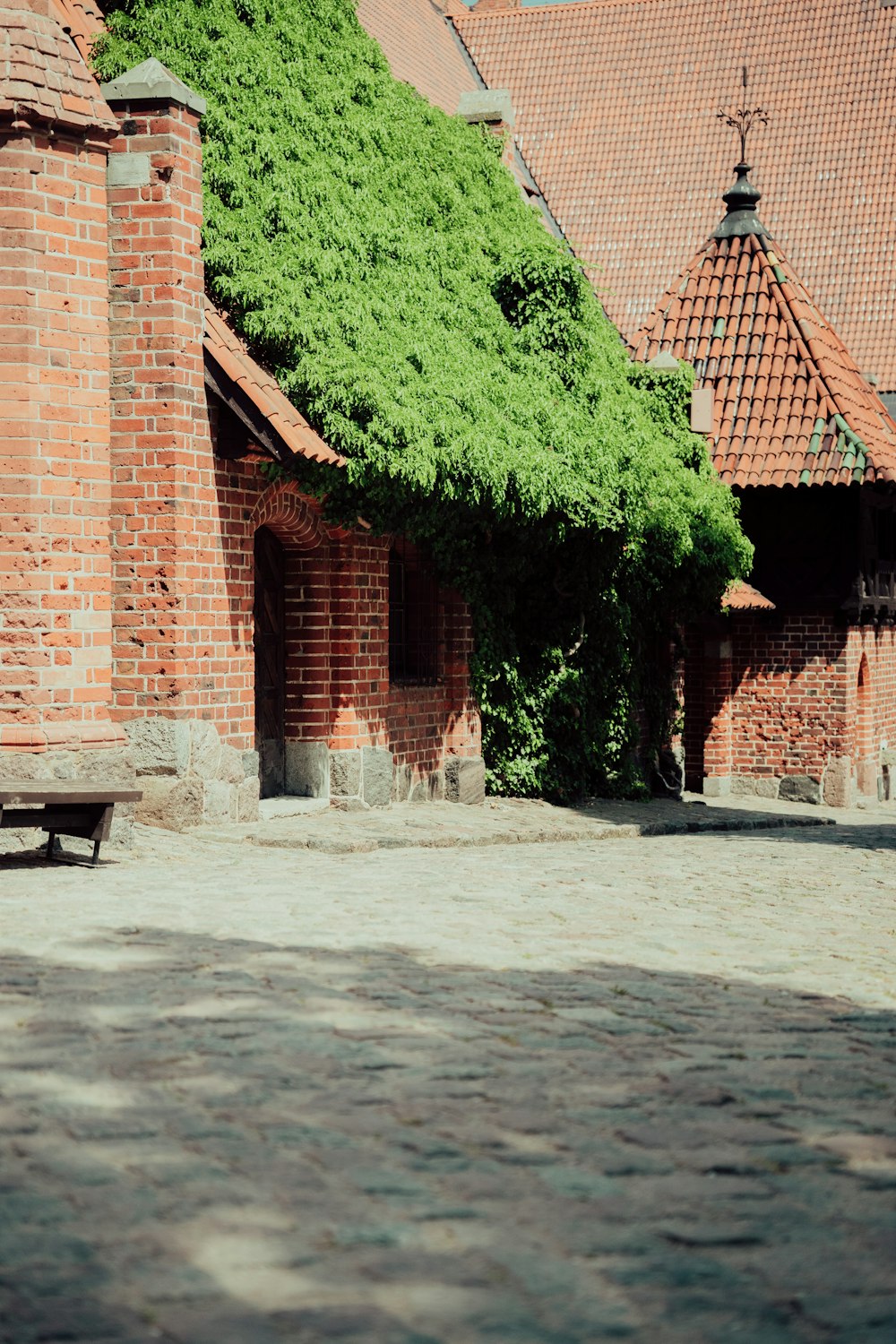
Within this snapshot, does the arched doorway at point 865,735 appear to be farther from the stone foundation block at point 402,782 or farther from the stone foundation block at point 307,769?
the stone foundation block at point 307,769

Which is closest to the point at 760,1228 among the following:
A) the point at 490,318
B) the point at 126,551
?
the point at 126,551

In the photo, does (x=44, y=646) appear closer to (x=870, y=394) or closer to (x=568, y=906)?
(x=568, y=906)

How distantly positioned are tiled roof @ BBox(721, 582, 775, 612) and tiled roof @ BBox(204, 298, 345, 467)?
418 inches

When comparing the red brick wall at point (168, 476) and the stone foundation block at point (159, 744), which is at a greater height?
the red brick wall at point (168, 476)

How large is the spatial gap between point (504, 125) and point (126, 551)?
9264 millimetres

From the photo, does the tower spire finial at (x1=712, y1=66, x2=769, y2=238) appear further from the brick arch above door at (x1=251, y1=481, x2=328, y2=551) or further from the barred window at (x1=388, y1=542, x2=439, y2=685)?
the brick arch above door at (x1=251, y1=481, x2=328, y2=551)

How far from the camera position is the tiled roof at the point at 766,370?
72.3ft

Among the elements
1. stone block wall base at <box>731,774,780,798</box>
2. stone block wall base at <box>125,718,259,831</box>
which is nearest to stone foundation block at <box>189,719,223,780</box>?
stone block wall base at <box>125,718,259,831</box>

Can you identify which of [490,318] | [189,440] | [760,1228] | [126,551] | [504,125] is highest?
[504,125]

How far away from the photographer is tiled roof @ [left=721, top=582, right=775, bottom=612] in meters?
21.7

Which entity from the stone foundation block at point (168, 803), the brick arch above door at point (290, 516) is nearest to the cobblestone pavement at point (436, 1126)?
the stone foundation block at point (168, 803)

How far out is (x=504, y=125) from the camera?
1805 cm

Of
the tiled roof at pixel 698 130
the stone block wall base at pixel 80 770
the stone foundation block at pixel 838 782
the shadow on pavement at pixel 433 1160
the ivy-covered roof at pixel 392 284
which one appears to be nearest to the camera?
the shadow on pavement at pixel 433 1160

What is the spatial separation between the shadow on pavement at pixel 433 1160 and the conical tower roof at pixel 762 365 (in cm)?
1680
